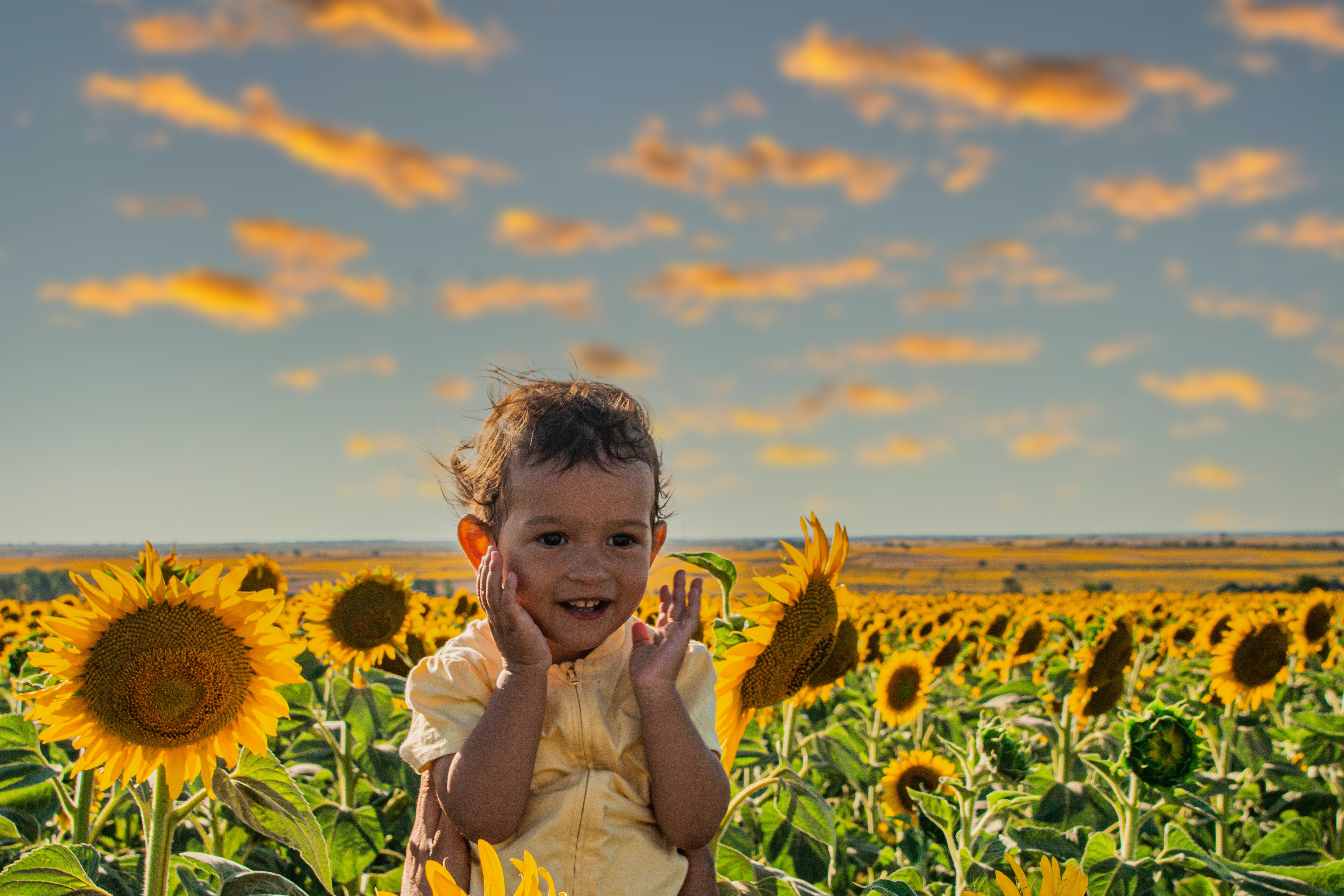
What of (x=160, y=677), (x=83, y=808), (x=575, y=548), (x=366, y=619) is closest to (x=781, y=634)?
(x=575, y=548)

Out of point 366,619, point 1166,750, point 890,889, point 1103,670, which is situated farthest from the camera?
point 1103,670

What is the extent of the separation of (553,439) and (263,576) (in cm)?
387

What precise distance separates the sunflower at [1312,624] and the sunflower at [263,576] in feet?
23.9

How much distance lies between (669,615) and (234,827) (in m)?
2.57

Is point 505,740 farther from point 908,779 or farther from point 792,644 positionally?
point 908,779

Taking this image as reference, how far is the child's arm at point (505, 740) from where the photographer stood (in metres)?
2.09

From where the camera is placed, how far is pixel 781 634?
2629 mm

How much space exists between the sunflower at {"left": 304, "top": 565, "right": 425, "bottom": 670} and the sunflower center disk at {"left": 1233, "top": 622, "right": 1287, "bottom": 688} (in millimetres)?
5129

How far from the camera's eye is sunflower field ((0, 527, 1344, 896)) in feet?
7.88

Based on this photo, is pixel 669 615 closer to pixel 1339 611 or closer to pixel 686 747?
pixel 686 747

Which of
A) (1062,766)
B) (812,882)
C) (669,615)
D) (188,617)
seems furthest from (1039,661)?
(188,617)

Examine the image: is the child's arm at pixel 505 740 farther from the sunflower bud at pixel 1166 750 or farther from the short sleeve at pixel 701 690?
the sunflower bud at pixel 1166 750

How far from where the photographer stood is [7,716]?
2785mm

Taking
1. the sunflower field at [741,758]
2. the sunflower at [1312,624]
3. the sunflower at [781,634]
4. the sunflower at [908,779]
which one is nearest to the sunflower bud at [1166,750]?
the sunflower field at [741,758]
